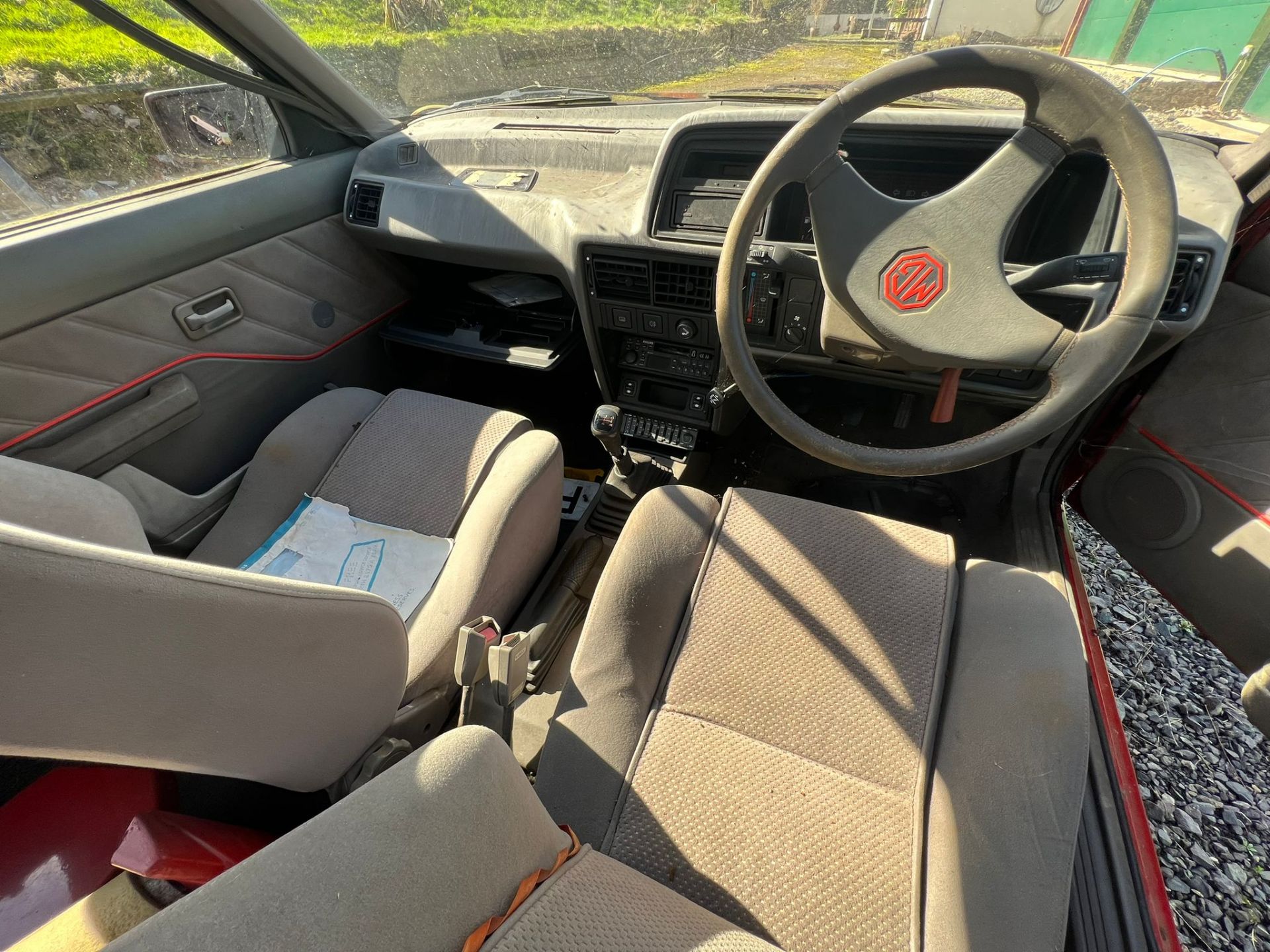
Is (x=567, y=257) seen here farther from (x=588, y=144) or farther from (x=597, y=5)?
(x=597, y=5)

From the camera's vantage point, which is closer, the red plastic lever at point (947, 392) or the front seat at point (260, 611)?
the front seat at point (260, 611)

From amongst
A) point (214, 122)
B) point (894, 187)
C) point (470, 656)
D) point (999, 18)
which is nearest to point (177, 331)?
point (214, 122)

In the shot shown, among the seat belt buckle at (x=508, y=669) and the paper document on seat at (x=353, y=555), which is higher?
the seat belt buckle at (x=508, y=669)

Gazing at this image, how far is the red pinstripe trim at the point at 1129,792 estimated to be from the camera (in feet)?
3.28

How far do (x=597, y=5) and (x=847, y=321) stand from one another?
58.9 inches

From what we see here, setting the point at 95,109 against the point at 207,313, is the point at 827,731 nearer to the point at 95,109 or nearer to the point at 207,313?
the point at 207,313

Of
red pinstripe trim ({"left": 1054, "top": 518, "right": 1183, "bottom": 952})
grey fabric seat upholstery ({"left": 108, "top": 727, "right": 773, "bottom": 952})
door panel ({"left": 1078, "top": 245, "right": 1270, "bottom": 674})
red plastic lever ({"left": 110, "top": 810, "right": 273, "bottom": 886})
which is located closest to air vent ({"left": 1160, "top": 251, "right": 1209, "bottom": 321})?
door panel ({"left": 1078, "top": 245, "right": 1270, "bottom": 674})

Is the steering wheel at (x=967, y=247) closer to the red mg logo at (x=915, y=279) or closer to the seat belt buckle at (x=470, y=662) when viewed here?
the red mg logo at (x=915, y=279)

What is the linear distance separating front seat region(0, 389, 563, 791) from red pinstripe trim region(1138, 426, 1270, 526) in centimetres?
156

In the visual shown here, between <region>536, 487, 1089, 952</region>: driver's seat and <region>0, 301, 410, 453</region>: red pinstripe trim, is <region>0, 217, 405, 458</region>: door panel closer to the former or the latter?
<region>0, 301, 410, 453</region>: red pinstripe trim

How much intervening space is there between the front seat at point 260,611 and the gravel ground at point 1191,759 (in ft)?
4.87

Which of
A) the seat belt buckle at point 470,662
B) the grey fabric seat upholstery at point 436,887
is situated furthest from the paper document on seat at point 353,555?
the grey fabric seat upholstery at point 436,887

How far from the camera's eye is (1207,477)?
59.2 inches

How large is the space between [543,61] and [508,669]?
1902 millimetres
